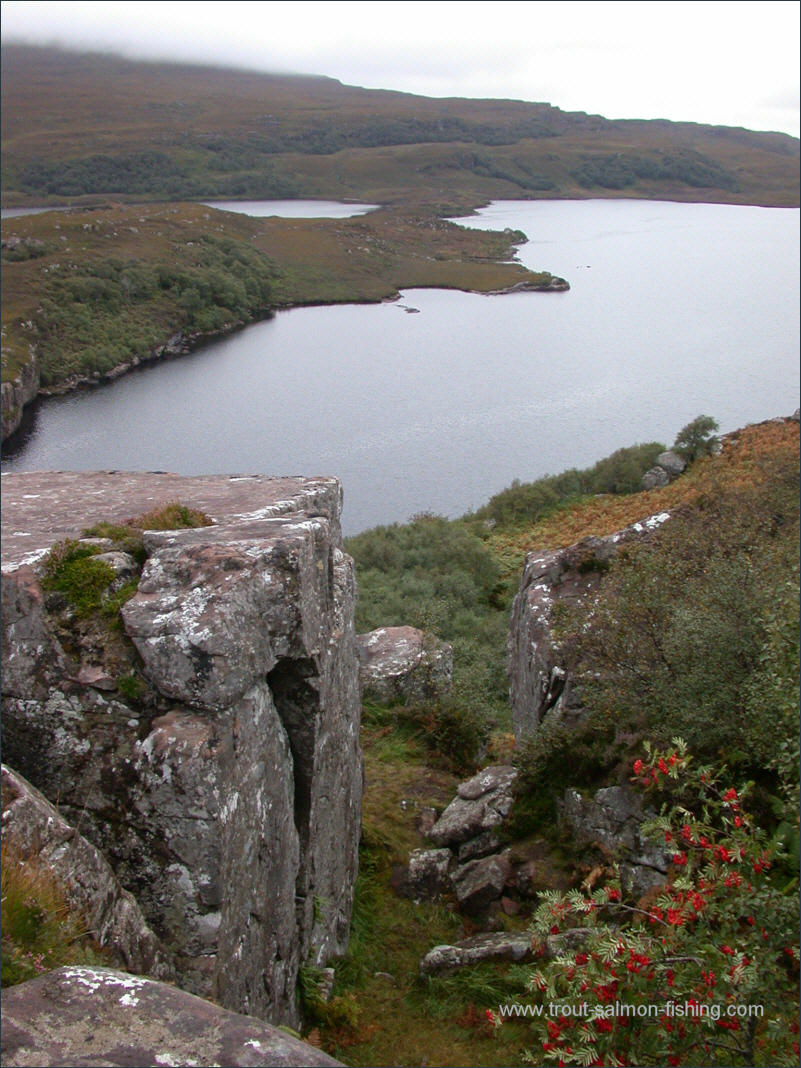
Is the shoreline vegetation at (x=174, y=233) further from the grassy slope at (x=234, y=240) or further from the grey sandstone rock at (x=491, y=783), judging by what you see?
the grey sandstone rock at (x=491, y=783)

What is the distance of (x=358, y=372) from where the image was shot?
6956cm

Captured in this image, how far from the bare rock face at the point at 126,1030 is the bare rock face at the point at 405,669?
1590cm

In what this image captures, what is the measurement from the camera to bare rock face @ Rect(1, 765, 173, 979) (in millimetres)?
6430

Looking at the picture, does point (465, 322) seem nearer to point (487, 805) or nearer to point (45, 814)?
point (487, 805)

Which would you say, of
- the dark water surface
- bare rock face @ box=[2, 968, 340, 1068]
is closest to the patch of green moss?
bare rock face @ box=[2, 968, 340, 1068]

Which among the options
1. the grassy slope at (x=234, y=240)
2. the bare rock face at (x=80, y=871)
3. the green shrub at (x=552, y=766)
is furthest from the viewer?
the grassy slope at (x=234, y=240)

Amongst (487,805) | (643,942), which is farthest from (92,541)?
(487,805)

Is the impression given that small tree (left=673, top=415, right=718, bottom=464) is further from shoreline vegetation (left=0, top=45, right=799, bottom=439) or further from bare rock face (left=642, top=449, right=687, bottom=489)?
shoreline vegetation (left=0, top=45, right=799, bottom=439)

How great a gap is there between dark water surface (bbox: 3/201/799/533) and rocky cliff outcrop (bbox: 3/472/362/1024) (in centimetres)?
3108

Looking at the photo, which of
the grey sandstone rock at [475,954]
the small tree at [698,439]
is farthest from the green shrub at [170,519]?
the small tree at [698,439]

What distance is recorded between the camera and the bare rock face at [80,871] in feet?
21.1

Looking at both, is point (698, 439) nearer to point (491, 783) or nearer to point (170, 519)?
point (491, 783)

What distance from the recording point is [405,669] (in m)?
→ 21.6

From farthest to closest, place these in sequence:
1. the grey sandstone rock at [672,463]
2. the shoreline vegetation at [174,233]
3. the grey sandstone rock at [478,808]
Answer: the shoreline vegetation at [174,233]
the grey sandstone rock at [672,463]
the grey sandstone rock at [478,808]
